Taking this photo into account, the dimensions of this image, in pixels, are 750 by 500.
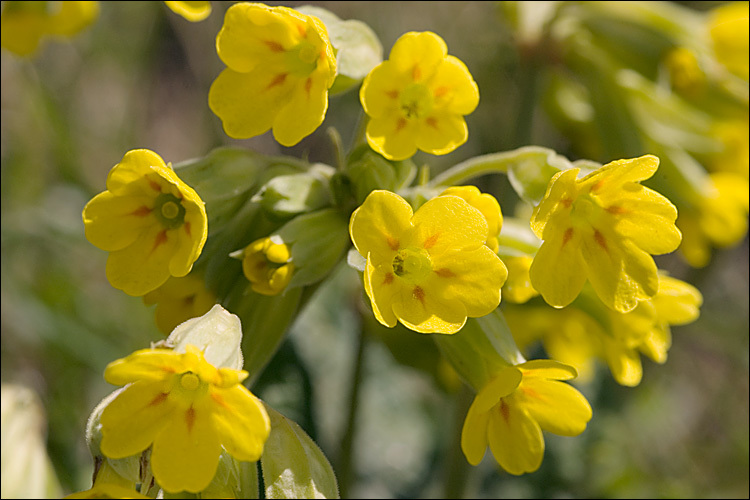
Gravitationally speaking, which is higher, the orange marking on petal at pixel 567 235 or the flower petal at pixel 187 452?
the orange marking on petal at pixel 567 235

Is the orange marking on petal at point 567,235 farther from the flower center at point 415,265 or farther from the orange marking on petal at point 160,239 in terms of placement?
the orange marking on petal at point 160,239

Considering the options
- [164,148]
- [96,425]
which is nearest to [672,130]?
[96,425]

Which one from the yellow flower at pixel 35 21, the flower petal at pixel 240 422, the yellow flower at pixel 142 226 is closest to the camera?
the flower petal at pixel 240 422

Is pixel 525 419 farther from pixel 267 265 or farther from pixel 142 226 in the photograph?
pixel 142 226

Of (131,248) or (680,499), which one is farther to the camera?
(680,499)

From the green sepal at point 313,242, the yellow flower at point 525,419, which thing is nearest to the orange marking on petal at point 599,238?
the yellow flower at point 525,419

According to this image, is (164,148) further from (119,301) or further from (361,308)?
(361,308)
